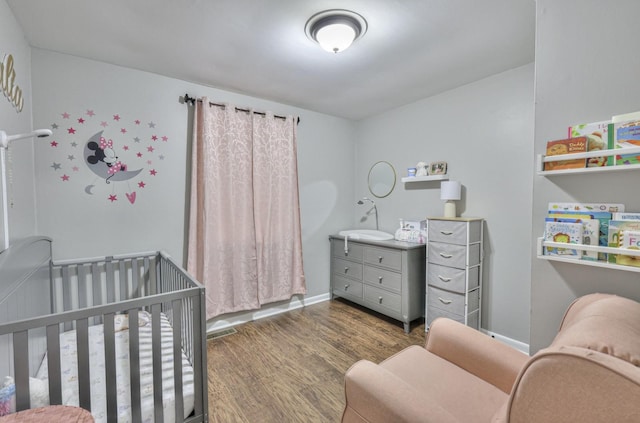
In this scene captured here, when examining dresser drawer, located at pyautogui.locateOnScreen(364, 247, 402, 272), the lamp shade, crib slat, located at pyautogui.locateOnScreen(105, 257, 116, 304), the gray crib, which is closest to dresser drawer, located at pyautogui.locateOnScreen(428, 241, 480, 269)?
dresser drawer, located at pyautogui.locateOnScreen(364, 247, 402, 272)

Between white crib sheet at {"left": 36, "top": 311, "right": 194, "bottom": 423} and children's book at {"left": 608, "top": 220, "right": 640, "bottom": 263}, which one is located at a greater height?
children's book at {"left": 608, "top": 220, "right": 640, "bottom": 263}

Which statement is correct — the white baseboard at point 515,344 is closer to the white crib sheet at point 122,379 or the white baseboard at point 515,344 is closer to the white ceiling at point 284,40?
the white ceiling at point 284,40

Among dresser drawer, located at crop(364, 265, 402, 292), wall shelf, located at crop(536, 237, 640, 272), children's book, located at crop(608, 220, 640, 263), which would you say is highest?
children's book, located at crop(608, 220, 640, 263)

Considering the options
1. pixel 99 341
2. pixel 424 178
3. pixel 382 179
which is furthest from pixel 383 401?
pixel 382 179

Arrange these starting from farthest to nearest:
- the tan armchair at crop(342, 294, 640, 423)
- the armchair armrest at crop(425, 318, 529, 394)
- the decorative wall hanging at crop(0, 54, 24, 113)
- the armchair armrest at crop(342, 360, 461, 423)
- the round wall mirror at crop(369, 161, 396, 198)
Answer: the round wall mirror at crop(369, 161, 396, 198) → the decorative wall hanging at crop(0, 54, 24, 113) → the armchair armrest at crop(425, 318, 529, 394) → the armchair armrest at crop(342, 360, 461, 423) → the tan armchair at crop(342, 294, 640, 423)

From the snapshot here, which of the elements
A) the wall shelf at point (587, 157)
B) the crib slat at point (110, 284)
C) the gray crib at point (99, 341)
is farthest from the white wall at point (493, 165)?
the crib slat at point (110, 284)

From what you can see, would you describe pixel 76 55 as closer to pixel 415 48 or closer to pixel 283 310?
pixel 415 48

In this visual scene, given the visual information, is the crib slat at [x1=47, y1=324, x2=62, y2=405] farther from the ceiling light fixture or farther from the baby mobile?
the ceiling light fixture

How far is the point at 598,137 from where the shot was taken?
1.21m

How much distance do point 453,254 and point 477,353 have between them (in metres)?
1.25

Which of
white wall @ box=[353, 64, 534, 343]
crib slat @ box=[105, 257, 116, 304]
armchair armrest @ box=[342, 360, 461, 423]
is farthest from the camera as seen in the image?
white wall @ box=[353, 64, 534, 343]

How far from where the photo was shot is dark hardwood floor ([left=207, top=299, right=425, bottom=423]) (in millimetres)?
1792

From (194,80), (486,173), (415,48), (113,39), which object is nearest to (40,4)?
(113,39)

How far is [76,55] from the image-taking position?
7.10ft
